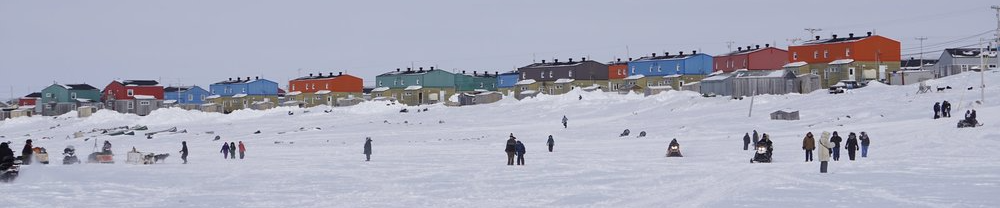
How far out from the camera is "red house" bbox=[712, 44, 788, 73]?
341ft

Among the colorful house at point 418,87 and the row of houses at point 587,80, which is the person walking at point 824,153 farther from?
the colorful house at point 418,87

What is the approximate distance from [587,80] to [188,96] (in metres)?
56.9

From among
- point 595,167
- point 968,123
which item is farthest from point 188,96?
point 595,167

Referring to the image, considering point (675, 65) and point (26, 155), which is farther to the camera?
point (675, 65)

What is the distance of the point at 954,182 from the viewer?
22953 mm

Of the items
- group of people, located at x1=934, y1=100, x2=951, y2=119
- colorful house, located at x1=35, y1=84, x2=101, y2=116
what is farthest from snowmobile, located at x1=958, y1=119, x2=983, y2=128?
colorful house, located at x1=35, y1=84, x2=101, y2=116

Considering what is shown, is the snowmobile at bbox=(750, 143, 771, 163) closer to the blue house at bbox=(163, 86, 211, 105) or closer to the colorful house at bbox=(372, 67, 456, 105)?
the colorful house at bbox=(372, 67, 456, 105)

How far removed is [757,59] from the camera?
104312 millimetres

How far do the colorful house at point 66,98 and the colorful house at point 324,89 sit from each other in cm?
2240

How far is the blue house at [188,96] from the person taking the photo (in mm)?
143250

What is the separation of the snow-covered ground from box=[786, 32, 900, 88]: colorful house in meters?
17.4

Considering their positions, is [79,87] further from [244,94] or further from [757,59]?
[757,59]

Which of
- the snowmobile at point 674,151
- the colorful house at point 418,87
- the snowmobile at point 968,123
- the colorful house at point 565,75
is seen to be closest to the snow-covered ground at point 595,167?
the snowmobile at point 674,151

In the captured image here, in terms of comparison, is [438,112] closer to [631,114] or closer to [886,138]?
[631,114]
